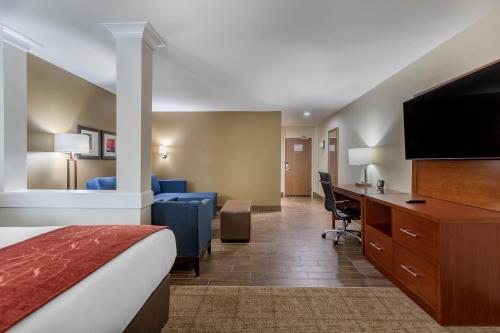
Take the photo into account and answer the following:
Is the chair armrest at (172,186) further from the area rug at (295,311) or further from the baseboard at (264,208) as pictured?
the area rug at (295,311)

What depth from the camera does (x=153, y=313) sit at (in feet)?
4.30

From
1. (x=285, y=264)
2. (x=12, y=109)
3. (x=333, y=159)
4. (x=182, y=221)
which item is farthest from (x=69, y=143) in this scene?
(x=333, y=159)

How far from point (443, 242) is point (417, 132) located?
1371 mm

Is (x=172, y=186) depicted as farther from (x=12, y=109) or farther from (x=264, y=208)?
(x=12, y=109)

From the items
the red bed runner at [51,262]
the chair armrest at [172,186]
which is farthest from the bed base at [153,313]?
the chair armrest at [172,186]

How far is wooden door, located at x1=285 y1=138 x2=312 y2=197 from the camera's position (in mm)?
8055

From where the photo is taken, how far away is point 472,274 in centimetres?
169

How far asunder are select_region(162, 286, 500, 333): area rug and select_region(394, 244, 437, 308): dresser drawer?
5.0 inches

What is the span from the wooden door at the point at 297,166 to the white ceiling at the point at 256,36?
4156mm

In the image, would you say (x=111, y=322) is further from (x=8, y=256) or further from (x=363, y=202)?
(x=363, y=202)

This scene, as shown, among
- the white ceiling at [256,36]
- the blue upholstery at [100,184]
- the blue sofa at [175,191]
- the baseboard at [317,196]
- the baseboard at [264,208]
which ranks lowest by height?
the baseboard at [264,208]

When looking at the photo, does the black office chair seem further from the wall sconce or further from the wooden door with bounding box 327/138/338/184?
the wall sconce

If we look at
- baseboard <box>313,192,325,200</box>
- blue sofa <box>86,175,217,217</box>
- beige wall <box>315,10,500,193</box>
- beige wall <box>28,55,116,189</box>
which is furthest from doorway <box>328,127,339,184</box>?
beige wall <box>28,55,116,189</box>

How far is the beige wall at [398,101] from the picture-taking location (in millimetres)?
2092
